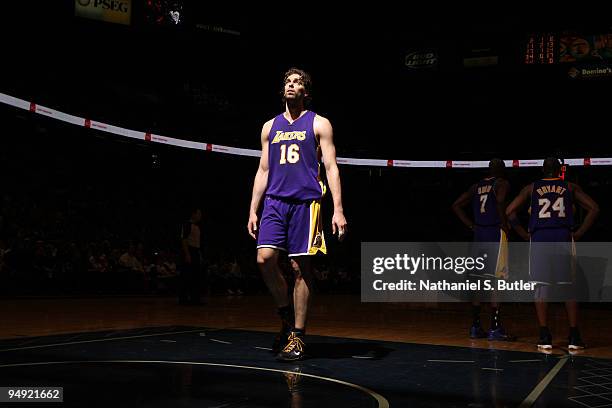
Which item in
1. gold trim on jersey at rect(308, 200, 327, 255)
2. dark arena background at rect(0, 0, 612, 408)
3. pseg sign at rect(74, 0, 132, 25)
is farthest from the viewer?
pseg sign at rect(74, 0, 132, 25)

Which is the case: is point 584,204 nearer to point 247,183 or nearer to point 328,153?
point 328,153

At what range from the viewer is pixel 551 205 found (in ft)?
17.6

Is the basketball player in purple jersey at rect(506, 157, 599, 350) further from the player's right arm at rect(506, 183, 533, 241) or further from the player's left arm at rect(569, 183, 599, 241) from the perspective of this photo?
the player's right arm at rect(506, 183, 533, 241)

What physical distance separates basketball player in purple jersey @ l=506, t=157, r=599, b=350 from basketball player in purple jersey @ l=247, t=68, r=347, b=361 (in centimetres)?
212

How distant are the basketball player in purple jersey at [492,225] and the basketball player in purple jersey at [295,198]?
233 centimetres

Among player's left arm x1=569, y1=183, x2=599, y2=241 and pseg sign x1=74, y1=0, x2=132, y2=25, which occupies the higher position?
pseg sign x1=74, y1=0, x2=132, y2=25

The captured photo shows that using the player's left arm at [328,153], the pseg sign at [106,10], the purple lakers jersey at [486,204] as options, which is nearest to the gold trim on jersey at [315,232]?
the player's left arm at [328,153]

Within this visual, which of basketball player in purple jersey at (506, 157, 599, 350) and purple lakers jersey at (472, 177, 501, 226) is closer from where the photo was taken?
basketball player in purple jersey at (506, 157, 599, 350)

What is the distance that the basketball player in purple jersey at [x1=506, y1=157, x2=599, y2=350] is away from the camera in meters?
5.28

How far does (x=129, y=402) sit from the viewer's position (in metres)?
2.54

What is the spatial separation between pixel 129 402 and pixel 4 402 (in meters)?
0.46

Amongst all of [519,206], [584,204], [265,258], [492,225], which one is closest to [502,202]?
[519,206]

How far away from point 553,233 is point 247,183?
1706cm

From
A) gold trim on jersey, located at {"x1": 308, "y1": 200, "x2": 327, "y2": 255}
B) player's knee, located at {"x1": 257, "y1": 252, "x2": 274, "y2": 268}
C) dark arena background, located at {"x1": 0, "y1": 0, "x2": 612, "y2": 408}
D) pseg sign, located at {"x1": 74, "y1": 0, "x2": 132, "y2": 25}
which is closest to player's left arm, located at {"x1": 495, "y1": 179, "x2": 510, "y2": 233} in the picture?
dark arena background, located at {"x1": 0, "y1": 0, "x2": 612, "y2": 408}
